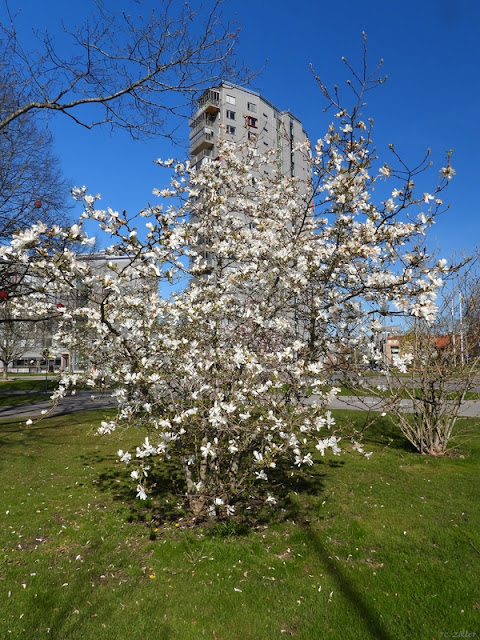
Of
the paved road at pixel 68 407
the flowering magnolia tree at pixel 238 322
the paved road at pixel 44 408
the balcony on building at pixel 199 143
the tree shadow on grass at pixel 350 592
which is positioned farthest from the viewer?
the balcony on building at pixel 199 143

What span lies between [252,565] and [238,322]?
2.73 m

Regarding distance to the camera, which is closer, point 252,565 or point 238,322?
point 252,565

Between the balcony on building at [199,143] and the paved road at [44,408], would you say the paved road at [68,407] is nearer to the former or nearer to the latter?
the paved road at [44,408]

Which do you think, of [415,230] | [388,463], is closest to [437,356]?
[388,463]

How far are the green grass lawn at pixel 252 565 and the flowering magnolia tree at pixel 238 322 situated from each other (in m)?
0.63

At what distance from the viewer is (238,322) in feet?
17.2

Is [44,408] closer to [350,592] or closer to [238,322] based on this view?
[238,322]

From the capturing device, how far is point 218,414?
4008 millimetres

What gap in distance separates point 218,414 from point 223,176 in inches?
182

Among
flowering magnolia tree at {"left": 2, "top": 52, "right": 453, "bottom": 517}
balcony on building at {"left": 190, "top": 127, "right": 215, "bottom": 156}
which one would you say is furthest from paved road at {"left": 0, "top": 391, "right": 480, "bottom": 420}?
balcony on building at {"left": 190, "top": 127, "right": 215, "bottom": 156}

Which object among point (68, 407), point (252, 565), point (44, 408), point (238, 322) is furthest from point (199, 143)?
point (252, 565)

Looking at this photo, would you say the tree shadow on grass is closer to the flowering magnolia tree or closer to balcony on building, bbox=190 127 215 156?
the flowering magnolia tree

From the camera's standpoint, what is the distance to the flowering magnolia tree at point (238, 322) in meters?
4.16

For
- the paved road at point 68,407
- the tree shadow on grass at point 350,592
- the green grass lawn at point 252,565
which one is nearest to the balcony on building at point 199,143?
the paved road at point 68,407
